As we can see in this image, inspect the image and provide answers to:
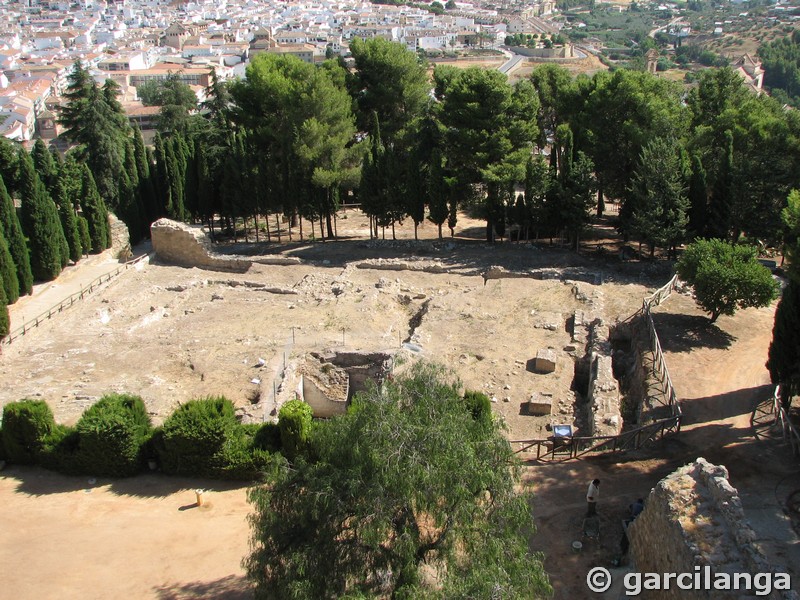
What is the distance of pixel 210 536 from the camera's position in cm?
1395

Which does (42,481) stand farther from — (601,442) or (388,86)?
(388,86)

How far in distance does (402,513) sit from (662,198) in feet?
72.1

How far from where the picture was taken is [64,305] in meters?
26.9

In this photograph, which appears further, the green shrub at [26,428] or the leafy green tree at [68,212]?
the leafy green tree at [68,212]

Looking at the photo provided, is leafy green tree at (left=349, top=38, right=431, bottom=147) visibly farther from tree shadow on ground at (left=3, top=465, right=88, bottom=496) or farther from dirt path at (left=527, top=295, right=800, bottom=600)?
tree shadow on ground at (left=3, top=465, right=88, bottom=496)

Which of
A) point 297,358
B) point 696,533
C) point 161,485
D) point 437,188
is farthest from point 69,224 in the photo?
point 696,533

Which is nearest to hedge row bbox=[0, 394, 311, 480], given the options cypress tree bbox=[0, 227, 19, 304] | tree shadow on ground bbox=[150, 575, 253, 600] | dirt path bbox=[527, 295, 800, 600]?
tree shadow on ground bbox=[150, 575, 253, 600]

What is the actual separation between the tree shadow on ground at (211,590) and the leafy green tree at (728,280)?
49.9 feet

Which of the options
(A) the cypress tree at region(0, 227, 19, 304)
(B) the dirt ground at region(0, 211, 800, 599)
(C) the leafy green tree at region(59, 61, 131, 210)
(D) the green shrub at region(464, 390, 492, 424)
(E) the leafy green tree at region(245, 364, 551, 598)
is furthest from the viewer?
(C) the leafy green tree at region(59, 61, 131, 210)

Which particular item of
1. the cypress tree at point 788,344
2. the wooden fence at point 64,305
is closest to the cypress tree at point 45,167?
the wooden fence at point 64,305

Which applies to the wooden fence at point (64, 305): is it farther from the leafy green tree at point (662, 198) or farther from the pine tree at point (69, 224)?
the leafy green tree at point (662, 198)

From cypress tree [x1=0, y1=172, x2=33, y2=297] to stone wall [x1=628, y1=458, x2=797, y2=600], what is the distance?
25203 mm

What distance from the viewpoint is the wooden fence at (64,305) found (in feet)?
77.8

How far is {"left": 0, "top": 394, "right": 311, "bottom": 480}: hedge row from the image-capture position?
15461 mm
